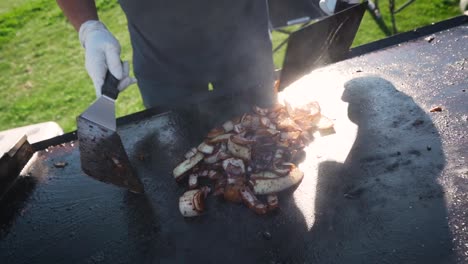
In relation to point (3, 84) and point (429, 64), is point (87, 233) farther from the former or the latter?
point (3, 84)

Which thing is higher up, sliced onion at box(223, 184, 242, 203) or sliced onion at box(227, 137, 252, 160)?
sliced onion at box(227, 137, 252, 160)

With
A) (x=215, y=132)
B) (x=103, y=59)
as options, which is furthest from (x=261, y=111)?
(x=103, y=59)

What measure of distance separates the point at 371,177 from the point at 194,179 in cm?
102

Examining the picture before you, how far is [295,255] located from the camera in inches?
67.6

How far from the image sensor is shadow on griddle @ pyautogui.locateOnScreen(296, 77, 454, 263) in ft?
5.46

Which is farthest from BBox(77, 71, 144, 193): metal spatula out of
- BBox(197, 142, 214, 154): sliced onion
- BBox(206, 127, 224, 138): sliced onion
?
BBox(206, 127, 224, 138): sliced onion

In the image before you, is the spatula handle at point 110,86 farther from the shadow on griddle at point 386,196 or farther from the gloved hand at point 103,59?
the shadow on griddle at point 386,196

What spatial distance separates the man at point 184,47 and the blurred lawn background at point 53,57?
9.27 feet

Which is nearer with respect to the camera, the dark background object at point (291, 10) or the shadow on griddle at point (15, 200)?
the shadow on griddle at point (15, 200)

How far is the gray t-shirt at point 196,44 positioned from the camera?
263 cm

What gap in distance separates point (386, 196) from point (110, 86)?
1776mm

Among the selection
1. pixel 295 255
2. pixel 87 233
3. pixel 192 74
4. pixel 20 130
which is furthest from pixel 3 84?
pixel 295 255

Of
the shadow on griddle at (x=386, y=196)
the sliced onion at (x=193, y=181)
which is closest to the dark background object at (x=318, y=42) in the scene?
the shadow on griddle at (x=386, y=196)

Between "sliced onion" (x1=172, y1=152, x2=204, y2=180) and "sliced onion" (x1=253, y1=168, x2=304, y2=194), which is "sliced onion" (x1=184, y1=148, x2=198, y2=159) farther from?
"sliced onion" (x1=253, y1=168, x2=304, y2=194)
